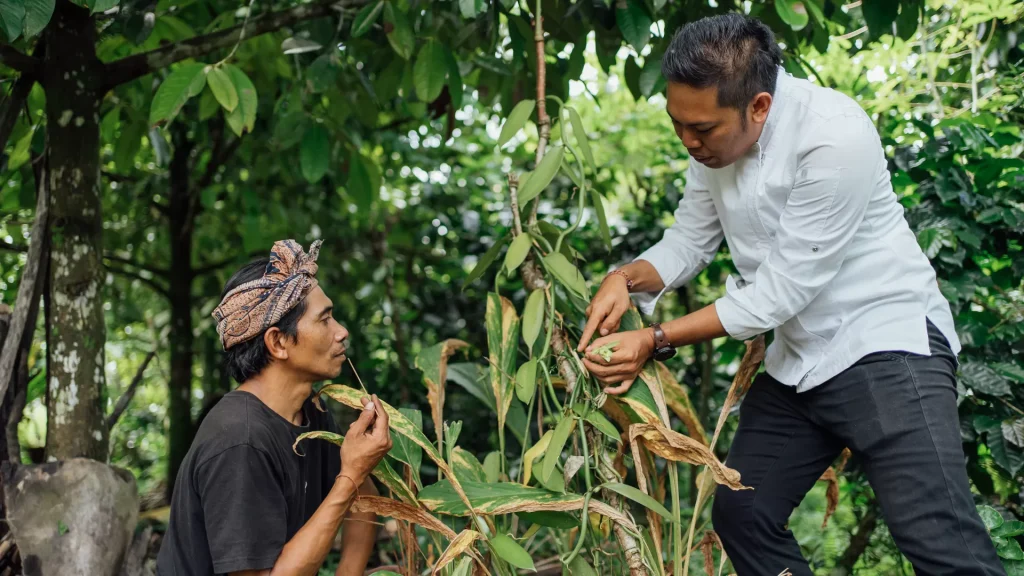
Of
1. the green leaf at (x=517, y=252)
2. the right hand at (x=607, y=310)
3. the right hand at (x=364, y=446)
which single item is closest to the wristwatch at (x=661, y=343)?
the right hand at (x=607, y=310)

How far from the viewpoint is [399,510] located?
1.66m

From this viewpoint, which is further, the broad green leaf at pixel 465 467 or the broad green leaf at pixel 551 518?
the broad green leaf at pixel 465 467

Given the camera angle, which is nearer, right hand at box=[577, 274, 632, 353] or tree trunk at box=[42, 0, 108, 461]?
right hand at box=[577, 274, 632, 353]

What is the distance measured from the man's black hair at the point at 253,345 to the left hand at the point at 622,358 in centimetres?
57

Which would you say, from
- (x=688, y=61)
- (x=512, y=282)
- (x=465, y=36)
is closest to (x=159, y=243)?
(x=512, y=282)

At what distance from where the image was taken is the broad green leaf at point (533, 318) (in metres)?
1.86

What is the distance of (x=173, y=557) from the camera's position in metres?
1.61

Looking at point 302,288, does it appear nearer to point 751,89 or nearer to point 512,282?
point 751,89

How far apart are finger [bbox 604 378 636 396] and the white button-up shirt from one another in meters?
0.24

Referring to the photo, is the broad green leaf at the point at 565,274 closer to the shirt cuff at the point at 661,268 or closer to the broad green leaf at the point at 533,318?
the broad green leaf at the point at 533,318

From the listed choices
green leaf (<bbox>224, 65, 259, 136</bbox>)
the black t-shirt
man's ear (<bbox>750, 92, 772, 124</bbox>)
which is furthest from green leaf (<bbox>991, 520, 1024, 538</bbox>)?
green leaf (<bbox>224, 65, 259, 136</bbox>)

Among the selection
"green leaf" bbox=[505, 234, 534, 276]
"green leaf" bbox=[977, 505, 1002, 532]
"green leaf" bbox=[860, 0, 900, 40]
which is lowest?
"green leaf" bbox=[977, 505, 1002, 532]

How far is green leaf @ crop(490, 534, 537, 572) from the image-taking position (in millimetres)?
1576

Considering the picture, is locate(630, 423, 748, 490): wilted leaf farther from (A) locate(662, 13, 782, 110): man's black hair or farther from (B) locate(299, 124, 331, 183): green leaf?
(B) locate(299, 124, 331, 183): green leaf
